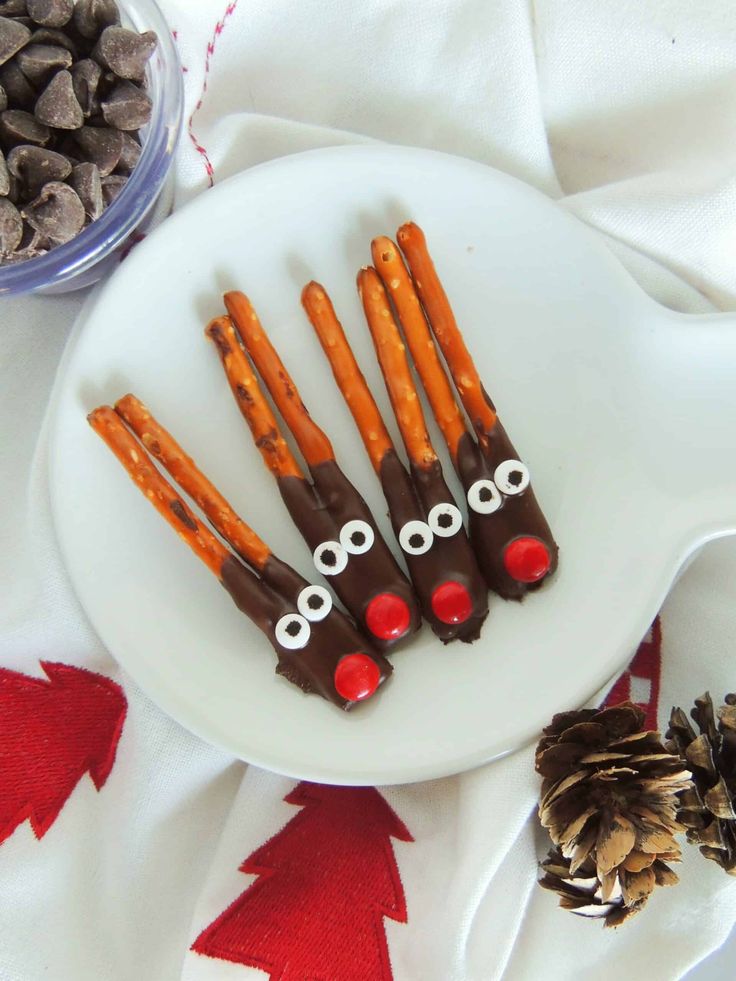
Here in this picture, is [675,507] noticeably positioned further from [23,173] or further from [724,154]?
[23,173]

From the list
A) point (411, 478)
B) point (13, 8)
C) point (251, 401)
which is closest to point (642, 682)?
point (411, 478)

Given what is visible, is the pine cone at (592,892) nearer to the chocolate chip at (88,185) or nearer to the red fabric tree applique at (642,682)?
the red fabric tree applique at (642,682)

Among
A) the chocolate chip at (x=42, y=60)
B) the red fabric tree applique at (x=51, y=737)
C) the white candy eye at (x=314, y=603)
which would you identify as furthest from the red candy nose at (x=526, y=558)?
the chocolate chip at (x=42, y=60)

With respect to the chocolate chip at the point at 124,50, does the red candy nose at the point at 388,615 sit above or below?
below

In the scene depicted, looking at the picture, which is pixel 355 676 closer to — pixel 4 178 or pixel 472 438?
pixel 472 438

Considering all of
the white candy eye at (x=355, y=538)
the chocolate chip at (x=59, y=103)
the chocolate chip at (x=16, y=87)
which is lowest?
the white candy eye at (x=355, y=538)

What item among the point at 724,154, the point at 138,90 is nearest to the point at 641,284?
the point at 724,154
